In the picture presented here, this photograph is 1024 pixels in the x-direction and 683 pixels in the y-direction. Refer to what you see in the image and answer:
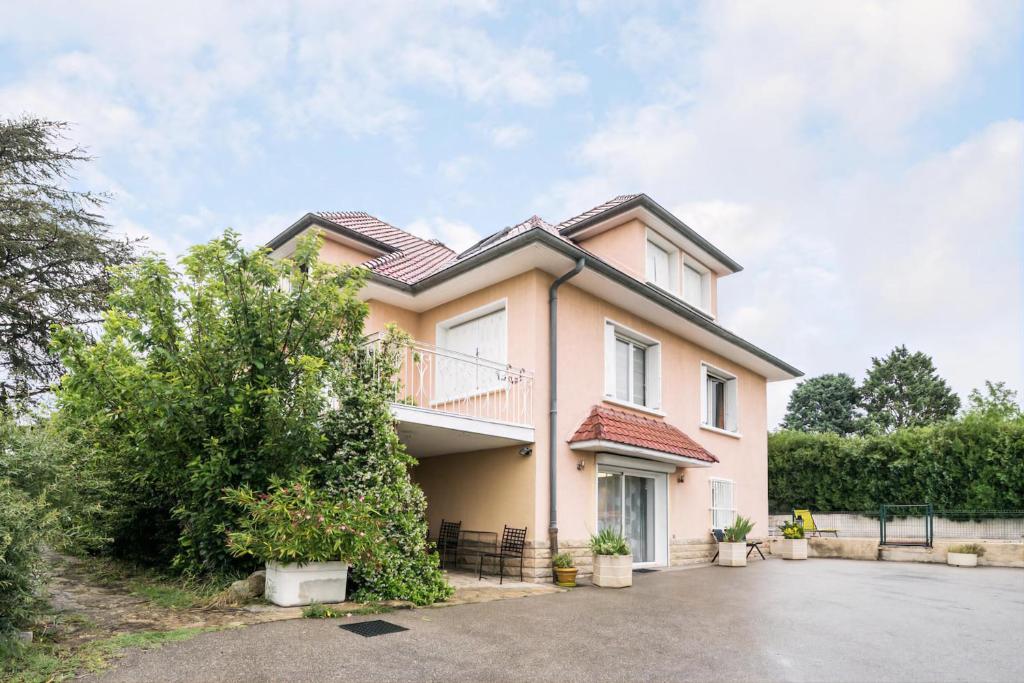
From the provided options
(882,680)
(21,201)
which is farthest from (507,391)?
(21,201)

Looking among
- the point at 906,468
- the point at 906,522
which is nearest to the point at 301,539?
the point at 906,522

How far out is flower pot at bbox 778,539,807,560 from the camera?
16312mm

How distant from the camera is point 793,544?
53.8ft

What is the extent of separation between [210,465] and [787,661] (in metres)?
6.47

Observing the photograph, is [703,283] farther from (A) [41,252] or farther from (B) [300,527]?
(A) [41,252]

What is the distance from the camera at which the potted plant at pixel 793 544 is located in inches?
643

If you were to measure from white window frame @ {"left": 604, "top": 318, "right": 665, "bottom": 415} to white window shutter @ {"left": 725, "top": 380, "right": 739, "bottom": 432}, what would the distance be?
4315 mm

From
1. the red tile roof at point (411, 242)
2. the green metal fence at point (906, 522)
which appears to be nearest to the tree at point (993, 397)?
the green metal fence at point (906, 522)

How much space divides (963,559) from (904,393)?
1321 inches

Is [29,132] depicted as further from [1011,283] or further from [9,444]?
[1011,283]

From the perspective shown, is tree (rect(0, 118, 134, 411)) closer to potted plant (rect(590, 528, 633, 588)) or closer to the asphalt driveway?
potted plant (rect(590, 528, 633, 588))

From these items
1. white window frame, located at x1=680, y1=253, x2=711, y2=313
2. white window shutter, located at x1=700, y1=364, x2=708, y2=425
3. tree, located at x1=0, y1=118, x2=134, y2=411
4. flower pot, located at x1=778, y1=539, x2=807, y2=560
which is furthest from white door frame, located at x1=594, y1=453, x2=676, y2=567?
tree, located at x1=0, y1=118, x2=134, y2=411

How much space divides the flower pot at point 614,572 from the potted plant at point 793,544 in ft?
24.8

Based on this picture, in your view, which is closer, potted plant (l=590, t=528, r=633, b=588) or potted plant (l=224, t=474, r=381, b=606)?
potted plant (l=224, t=474, r=381, b=606)
